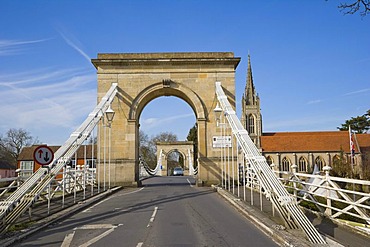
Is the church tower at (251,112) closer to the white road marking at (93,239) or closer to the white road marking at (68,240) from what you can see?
A: the white road marking at (93,239)

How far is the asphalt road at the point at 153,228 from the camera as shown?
6430 mm

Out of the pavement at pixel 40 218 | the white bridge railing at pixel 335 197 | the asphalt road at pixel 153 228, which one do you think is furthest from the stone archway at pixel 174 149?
the white bridge railing at pixel 335 197

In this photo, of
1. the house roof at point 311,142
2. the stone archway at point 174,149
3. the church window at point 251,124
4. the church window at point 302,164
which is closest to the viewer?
the stone archway at point 174,149

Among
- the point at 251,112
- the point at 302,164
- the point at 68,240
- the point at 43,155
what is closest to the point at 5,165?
the point at 251,112

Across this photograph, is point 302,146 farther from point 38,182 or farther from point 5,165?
point 38,182

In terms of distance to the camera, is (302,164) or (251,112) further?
(251,112)

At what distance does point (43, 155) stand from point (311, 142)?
6512 centimetres

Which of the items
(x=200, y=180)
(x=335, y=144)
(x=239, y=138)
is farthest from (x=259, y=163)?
(x=335, y=144)

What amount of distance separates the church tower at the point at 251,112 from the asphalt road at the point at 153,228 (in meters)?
62.5

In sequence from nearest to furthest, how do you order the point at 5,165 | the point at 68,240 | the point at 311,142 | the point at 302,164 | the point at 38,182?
1. the point at 68,240
2. the point at 38,182
3. the point at 5,165
4. the point at 302,164
5. the point at 311,142

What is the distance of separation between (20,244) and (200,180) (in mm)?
13593

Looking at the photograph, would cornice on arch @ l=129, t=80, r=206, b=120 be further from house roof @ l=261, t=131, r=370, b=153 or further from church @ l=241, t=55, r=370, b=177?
house roof @ l=261, t=131, r=370, b=153

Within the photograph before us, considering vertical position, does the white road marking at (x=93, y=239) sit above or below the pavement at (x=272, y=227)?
below

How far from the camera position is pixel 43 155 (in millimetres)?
9484
